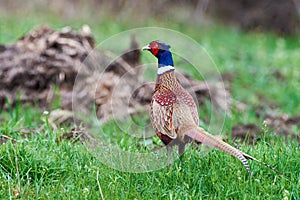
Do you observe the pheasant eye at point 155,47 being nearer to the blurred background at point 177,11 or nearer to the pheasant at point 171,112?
the pheasant at point 171,112

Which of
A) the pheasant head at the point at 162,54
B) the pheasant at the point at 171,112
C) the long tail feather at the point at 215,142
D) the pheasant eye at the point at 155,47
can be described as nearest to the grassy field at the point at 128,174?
the pheasant at the point at 171,112

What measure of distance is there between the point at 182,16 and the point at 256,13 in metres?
1.83

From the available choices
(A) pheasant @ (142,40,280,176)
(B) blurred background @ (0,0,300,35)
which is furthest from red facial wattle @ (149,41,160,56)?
(B) blurred background @ (0,0,300,35)

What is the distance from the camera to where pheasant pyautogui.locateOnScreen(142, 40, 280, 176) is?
13.4 feet

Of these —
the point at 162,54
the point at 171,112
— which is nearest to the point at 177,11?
the point at 162,54

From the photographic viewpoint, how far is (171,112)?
13.6 ft

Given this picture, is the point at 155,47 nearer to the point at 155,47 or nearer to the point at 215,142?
the point at 155,47

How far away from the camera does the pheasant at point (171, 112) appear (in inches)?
161

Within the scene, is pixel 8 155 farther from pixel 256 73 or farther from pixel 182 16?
pixel 182 16

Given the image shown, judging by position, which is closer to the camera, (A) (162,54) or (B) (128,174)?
(A) (162,54)

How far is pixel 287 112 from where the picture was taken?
8297 millimetres

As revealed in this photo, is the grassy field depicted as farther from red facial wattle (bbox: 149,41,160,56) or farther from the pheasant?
red facial wattle (bbox: 149,41,160,56)

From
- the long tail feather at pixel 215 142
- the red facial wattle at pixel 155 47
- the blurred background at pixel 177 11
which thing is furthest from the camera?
the blurred background at pixel 177 11

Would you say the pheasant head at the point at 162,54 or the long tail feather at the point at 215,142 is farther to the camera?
the pheasant head at the point at 162,54
